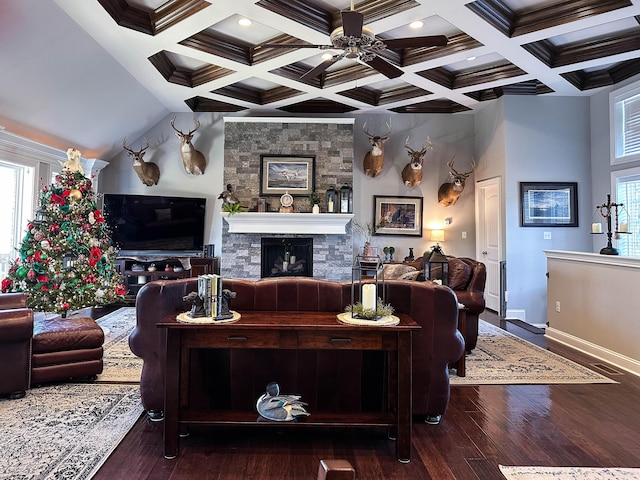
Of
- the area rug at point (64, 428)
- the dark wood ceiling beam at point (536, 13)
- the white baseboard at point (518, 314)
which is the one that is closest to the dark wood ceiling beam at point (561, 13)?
the dark wood ceiling beam at point (536, 13)

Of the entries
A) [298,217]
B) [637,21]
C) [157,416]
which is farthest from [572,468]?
[298,217]

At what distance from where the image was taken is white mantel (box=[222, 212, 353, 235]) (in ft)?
21.6

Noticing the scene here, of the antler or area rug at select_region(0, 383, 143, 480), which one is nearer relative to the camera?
area rug at select_region(0, 383, 143, 480)

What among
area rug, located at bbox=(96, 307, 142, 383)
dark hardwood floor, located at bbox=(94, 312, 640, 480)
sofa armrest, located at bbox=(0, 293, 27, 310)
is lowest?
dark hardwood floor, located at bbox=(94, 312, 640, 480)

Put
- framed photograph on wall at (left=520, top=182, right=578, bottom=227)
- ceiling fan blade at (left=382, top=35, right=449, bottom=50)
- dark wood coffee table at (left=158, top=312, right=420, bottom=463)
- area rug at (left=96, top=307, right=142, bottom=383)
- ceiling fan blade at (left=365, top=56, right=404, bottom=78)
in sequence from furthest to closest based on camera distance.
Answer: framed photograph on wall at (left=520, top=182, right=578, bottom=227) < ceiling fan blade at (left=365, top=56, right=404, bottom=78) < area rug at (left=96, top=307, right=142, bottom=383) < ceiling fan blade at (left=382, top=35, right=449, bottom=50) < dark wood coffee table at (left=158, top=312, right=420, bottom=463)

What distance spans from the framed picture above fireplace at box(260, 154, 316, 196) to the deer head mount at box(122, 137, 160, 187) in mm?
2079

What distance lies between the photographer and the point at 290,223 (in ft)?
21.8

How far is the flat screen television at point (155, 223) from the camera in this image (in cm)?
659

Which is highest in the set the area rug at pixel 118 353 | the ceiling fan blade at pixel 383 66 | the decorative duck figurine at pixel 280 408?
the ceiling fan blade at pixel 383 66

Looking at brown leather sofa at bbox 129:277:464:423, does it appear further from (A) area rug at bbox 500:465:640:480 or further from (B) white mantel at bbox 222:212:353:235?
(B) white mantel at bbox 222:212:353:235

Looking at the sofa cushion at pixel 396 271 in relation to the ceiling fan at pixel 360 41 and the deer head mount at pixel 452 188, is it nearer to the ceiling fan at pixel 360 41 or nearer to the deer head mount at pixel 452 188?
the ceiling fan at pixel 360 41

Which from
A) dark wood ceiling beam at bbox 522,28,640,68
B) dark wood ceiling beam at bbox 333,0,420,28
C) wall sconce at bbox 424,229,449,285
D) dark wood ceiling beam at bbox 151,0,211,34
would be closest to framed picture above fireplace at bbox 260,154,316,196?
dark wood ceiling beam at bbox 151,0,211,34

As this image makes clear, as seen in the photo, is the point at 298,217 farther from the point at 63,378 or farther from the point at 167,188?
the point at 63,378

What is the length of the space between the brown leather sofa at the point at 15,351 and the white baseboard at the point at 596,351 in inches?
208
